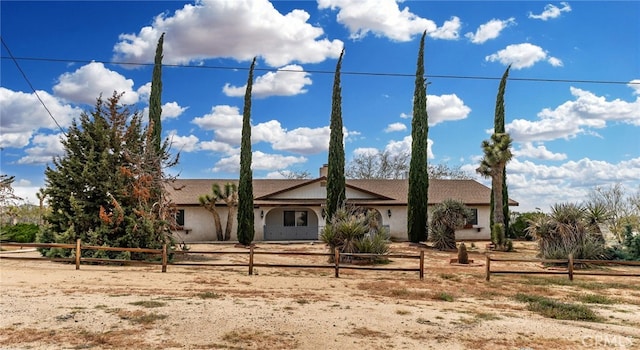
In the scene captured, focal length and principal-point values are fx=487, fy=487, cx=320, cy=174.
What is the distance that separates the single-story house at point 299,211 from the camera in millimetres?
31109

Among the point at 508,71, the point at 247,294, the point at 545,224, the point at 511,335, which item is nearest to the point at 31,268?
the point at 247,294

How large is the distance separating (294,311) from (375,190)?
26.1 m

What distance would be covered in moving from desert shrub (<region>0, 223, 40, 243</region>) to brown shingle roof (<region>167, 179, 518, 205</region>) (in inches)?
309

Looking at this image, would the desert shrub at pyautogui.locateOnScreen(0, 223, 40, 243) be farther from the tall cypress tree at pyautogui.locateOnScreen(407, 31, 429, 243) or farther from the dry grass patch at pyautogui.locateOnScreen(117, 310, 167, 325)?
the tall cypress tree at pyautogui.locateOnScreen(407, 31, 429, 243)

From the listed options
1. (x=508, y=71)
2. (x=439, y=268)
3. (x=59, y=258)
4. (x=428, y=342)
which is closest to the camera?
(x=428, y=342)

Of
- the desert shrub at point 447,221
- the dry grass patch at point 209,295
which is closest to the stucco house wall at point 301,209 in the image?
the desert shrub at point 447,221

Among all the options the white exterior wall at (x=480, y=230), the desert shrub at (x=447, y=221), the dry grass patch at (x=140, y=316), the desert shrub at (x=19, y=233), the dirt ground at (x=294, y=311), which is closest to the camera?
the dirt ground at (x=294, y=311)

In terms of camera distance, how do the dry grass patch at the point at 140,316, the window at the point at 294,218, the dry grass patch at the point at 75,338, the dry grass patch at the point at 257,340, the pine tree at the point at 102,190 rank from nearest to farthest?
the dry grass patch at the point at 75,338, the dry grass patch at the point at 257,340, the dry grass patch at the point at 140,316, the pine tree at the point at 102,190, the window at the point at 294,218

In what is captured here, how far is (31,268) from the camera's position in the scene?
49.4 feet

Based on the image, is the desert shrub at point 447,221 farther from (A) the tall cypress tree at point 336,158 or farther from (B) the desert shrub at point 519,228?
(B) the desert shrub at point 519,228

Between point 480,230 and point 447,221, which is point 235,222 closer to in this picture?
point 447,221

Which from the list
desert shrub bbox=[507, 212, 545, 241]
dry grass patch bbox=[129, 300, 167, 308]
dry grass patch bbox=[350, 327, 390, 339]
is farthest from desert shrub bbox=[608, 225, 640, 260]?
dry grass patch bbox=[129, 300, 167, 308]

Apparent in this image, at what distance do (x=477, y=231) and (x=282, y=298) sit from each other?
2552 cm

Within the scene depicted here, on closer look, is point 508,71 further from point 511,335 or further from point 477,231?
point 511,335
